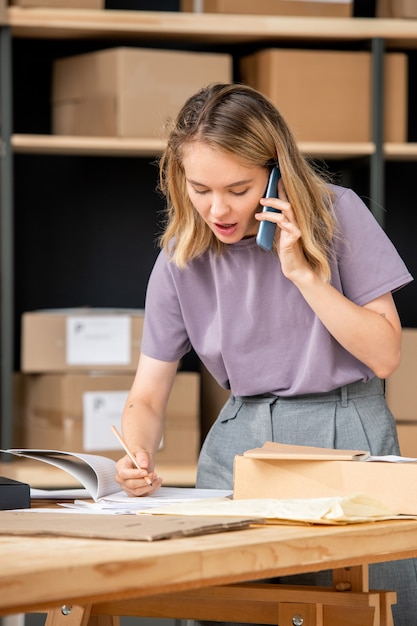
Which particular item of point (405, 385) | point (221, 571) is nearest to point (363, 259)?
point (221, 571)

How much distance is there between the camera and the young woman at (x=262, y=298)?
1.58m

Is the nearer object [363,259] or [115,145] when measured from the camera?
[363,259]

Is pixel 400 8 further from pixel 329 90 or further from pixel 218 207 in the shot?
pixel 218 207

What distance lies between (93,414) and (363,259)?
139 centimetres

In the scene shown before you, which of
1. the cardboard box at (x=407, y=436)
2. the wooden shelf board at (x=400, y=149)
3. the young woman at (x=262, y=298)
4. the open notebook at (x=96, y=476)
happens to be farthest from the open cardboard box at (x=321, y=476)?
the wooden shelf board at (x=400, y=149)

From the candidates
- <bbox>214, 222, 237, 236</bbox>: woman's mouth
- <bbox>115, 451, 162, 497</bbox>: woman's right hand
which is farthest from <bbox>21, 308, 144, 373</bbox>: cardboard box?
<bbox>115, 451, 162, 497</bbox>: woman's right hand

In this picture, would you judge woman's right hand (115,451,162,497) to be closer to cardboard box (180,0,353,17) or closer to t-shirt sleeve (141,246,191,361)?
t-shirt sleeve (141,246,191,361)

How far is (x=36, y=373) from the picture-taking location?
9.66ft

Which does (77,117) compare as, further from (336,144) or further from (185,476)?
(185,476)

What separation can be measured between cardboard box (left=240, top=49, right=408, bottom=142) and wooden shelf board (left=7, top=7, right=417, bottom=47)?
57 millimetres

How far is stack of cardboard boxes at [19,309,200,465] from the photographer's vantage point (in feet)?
9.45

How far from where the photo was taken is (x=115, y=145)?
9.61 feet

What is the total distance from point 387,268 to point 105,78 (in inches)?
58.0

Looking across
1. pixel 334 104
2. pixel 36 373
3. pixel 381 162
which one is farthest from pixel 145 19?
pixel 36 373
